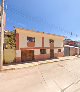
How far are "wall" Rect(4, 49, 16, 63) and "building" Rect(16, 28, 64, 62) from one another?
81 cm

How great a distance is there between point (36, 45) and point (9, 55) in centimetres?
681

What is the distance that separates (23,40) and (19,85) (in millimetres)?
15749

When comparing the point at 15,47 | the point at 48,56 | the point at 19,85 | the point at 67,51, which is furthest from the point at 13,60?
the point at 67,51

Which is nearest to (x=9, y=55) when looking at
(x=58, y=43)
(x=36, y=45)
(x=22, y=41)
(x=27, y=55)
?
(x=22, y=41)

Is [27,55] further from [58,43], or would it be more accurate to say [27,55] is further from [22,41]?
[58,43]

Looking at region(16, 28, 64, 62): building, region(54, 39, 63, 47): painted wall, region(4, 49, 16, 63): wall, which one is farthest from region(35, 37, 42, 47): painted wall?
region(54, 39, 63, 47): painted wall

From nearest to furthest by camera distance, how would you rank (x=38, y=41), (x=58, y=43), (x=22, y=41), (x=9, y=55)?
(x=9, y=55)
(x=22, y=41)
(x=38, y=41)
(x=58, y=43)

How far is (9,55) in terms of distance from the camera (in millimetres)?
24266

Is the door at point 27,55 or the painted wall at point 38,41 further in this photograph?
the painted wall at point 38,41

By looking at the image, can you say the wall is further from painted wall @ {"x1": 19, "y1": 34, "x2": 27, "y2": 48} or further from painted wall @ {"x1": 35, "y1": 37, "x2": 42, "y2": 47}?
painted wall @ {"x1": 35, "y1": 37, "x2": 42, "y2": 47}

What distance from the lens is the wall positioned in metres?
23.8

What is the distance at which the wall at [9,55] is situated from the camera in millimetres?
23844

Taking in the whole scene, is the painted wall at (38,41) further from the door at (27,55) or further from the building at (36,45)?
the door at (27,55)

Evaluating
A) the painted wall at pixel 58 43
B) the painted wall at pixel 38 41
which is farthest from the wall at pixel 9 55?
the painted wall at pixel 58 43
